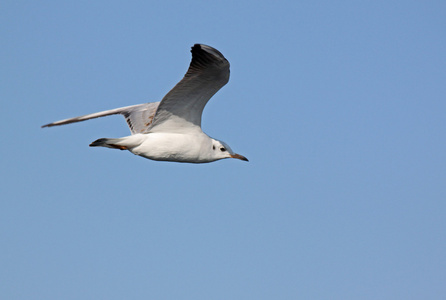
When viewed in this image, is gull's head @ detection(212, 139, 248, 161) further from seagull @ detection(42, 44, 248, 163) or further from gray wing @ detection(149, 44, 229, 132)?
gray wing @ detection(149, 44, 229, 132)

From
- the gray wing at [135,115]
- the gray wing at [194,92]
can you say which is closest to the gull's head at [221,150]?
the gray wing at [194,92]

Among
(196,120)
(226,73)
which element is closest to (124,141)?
(196,120)

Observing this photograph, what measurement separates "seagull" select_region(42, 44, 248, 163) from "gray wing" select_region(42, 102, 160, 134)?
0.04 m

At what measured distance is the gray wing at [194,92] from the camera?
1648 cm

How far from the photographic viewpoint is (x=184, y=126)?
1886 centimetres

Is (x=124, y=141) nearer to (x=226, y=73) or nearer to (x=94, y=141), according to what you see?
(x=94, y=141)

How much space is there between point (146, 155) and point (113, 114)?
2819 mm

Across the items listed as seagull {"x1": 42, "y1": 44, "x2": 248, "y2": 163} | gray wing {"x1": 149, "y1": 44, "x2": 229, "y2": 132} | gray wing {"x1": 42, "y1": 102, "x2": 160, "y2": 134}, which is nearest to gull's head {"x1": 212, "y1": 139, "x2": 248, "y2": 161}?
seagull {"x1": 42, "y1": 44, "x2": 248, "y2": 163}

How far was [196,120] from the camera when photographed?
1888cm

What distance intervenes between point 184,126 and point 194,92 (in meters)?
1.37

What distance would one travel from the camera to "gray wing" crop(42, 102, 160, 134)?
19847 millimetres

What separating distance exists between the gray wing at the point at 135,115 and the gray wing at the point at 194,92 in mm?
1277

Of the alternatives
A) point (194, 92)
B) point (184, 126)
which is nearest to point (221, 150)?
point (184, 126)

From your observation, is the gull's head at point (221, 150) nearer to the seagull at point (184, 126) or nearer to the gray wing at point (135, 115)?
the seagull at point (184, 126)
